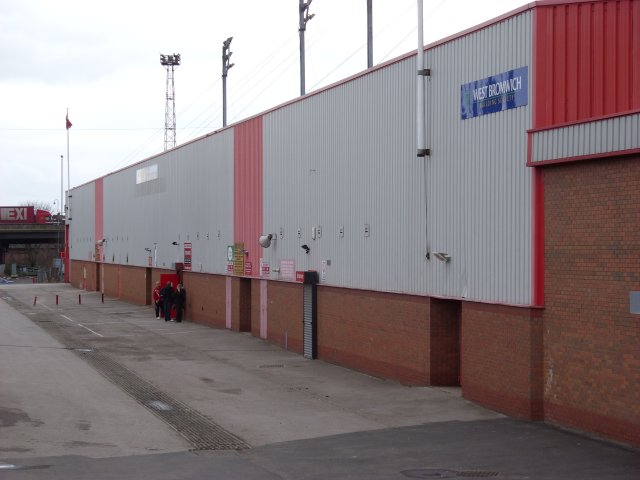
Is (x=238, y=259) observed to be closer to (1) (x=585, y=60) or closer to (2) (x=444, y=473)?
(1) (x=585, y=60)

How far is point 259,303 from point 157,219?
15183 millimetres

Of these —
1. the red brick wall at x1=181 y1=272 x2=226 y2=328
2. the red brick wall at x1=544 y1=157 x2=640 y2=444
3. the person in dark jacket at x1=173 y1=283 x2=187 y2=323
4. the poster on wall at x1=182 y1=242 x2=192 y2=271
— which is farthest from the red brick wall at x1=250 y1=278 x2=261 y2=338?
the red brick wall at x1=544 y1=157 x2=640 y2=444

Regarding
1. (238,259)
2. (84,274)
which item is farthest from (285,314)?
(84,274)

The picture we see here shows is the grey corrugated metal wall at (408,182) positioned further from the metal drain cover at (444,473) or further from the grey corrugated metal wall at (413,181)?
the metal drain cover at (444,473)

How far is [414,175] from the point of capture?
20562 mm

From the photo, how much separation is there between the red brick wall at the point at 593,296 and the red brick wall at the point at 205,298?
68.3ft

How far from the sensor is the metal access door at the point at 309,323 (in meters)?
26.1

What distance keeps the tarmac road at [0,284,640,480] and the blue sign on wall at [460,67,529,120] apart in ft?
18.0

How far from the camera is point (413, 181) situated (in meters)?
20.6

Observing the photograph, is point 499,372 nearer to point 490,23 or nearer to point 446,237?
point 446,237

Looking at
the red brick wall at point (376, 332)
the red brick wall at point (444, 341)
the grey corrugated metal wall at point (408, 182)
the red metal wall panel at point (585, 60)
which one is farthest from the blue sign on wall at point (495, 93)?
the red brick wall at point (376, 332)

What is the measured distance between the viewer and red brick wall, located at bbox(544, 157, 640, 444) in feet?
46.3

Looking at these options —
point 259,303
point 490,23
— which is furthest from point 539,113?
point 259,303

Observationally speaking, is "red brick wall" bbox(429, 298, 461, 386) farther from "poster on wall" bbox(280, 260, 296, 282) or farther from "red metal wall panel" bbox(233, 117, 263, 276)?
"red metal wall panel" bbox(233, 117, 263, 276)
